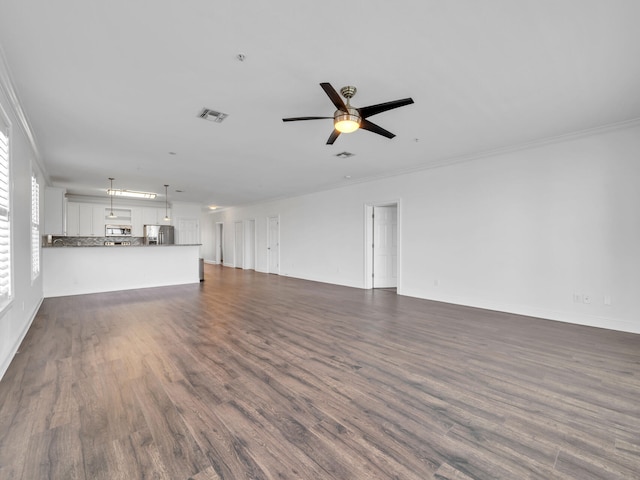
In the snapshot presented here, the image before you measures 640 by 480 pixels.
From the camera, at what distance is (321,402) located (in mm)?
2158

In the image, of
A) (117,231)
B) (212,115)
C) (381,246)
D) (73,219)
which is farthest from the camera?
(117,231)

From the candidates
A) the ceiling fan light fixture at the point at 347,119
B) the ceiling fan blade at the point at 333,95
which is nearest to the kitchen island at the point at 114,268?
the ceiling fan light fixture at the point at 347,119

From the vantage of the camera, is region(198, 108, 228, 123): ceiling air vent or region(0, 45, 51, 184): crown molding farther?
region(198, 108, 228, 123): ceiling air vent

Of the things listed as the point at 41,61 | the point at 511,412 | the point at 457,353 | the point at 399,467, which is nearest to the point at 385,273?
the point at 457,353

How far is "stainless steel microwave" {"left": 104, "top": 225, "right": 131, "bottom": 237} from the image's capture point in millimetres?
9742

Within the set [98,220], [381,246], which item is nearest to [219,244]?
[98,220]

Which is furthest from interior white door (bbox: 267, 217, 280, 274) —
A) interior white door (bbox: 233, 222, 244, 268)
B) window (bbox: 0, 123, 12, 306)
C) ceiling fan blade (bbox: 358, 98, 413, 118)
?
ceiling fan blade (bbox: 358, 98, 413, 118)

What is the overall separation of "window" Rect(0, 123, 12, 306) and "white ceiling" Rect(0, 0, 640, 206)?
595 millimetres

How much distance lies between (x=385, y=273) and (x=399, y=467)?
19.2 feet

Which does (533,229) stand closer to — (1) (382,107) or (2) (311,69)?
(1) (382,107)

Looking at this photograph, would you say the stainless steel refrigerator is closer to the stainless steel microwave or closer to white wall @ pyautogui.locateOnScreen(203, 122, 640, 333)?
the stainless steel microwave

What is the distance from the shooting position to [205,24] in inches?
79.6

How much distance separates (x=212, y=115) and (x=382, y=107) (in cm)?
200

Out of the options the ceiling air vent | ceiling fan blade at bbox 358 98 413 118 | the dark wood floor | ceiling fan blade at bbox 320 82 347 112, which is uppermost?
the ceiling air vent
